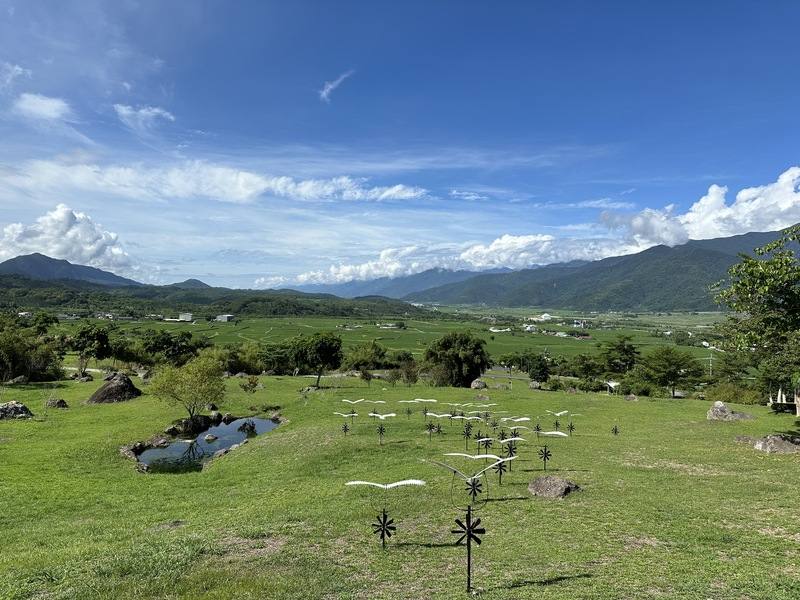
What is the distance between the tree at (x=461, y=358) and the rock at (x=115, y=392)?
179 ft

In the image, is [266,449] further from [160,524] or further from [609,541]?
[609,541]

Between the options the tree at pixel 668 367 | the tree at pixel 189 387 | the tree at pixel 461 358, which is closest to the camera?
the tree at pixel 189 387

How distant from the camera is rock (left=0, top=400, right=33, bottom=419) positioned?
162ft

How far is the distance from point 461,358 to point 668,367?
4032cm

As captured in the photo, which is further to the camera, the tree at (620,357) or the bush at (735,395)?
the tree at (620,357)

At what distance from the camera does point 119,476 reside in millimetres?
34625

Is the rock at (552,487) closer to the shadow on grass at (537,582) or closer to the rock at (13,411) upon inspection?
the shadow on grass at (537,582)

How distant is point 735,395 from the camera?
70.3 metres

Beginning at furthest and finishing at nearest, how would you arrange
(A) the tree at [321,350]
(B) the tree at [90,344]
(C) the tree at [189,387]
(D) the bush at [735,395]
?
(B) the tree at [90,344], (A) the tree at [321,350], (D) the bush at [735,395], (C) the tree at [189,387]

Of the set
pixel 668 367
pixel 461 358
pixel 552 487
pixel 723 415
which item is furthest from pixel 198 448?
pixel 668 367

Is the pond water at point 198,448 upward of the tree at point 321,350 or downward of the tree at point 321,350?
downward

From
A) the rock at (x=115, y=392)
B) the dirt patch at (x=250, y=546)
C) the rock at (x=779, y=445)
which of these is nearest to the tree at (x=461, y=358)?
the rock at (x=115, y=392)

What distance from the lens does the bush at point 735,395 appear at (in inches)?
2697

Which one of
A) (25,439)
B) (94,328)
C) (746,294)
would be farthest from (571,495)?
(94,328)
